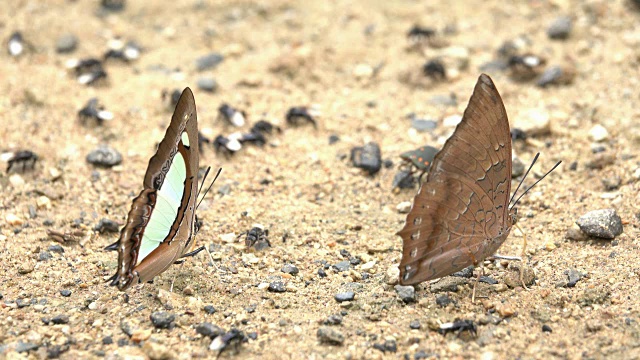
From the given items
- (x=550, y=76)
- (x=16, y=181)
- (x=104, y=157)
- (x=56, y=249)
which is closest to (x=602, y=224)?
(x=550, y=76)

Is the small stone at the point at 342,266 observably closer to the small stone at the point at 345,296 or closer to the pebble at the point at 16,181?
the small stone at the point at 345,296

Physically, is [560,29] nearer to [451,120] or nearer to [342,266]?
[451,120]

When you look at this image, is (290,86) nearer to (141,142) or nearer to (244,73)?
(244,73)

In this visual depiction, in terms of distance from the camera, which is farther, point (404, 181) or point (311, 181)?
point (311, 181)

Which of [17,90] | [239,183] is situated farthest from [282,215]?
[17,90]

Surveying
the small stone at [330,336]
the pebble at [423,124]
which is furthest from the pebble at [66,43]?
the small stone at [330,336]

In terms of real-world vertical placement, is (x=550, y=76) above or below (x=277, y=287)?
above

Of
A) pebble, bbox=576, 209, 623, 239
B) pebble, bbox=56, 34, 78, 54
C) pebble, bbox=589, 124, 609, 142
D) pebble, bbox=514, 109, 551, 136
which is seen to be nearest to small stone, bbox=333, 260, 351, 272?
pebble, bbox=576, 209, 623, 239
